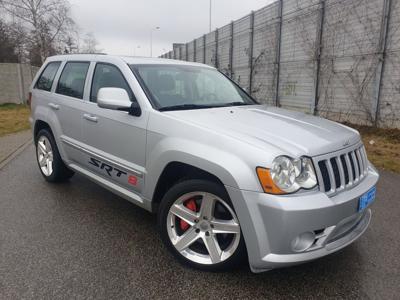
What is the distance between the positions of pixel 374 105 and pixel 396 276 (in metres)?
7.00

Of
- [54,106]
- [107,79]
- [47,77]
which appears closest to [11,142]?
[47,77]

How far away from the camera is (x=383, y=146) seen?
290 inches

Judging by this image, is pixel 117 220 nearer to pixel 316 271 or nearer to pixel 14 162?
pixel 316 271

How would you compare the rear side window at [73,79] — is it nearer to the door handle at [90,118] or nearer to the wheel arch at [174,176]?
the door handle at [90,118]

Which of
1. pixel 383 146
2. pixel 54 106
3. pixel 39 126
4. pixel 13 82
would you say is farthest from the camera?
pixel 13 82

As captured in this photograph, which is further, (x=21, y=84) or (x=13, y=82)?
(x=21, y=84)

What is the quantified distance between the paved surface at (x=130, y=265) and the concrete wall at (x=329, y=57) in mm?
5583

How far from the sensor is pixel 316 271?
9.09 feet

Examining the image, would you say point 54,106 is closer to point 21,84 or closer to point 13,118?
point 13,118

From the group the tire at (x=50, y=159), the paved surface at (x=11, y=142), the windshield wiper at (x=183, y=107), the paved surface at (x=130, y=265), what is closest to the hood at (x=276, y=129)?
the windshield wiper at (x=183, y=107)

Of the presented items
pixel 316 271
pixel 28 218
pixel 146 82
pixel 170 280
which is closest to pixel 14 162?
pixel 28 218

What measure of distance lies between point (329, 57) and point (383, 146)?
373 centimetres

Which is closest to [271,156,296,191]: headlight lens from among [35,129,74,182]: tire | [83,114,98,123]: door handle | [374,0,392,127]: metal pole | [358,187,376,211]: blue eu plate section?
[358,187,376,211]: blue eu plate section

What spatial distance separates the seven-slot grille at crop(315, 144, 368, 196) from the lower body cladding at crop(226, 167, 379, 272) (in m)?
0.08
